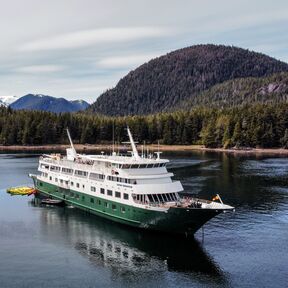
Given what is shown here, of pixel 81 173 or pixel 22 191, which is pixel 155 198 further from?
pixel 22 191

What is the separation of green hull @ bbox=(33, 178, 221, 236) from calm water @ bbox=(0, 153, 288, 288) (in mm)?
1527

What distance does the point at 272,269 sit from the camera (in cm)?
6022

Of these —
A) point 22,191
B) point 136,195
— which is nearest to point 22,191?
point 22,191

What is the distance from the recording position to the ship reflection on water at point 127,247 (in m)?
61.4

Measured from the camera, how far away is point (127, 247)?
6931 centimetres

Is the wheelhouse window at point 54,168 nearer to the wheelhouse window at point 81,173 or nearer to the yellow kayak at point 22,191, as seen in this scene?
the wheelhouse window at point 81,173

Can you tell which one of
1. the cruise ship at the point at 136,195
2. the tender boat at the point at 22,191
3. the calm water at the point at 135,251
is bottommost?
the calm water at the point at 135,251

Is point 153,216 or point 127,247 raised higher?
point 153,216

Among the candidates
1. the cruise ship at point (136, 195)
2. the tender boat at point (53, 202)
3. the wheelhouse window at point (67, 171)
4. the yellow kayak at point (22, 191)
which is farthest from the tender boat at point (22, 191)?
the cruise ship at point (136, 195)

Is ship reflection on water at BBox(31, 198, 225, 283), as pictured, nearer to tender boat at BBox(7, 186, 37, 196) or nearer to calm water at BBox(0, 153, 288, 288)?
calm water at BBox(0, 153, 288, 288)

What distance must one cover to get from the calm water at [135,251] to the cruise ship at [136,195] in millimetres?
2149

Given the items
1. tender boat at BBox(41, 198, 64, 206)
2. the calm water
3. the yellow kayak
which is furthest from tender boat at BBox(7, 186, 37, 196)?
tender boat at BBox(41, 198, 64, 206)

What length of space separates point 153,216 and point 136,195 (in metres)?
4.79

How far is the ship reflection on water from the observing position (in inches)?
2416
